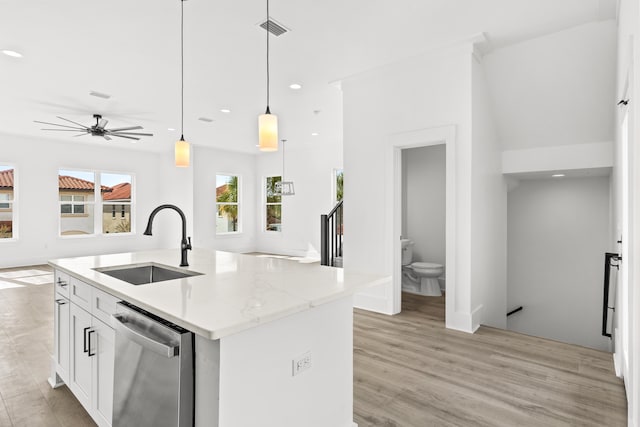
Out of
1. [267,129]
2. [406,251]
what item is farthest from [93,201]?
[267,129]

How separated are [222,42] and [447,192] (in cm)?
280

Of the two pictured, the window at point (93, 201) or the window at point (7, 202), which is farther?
the window at point (93, 201)

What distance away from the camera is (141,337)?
4.75ft

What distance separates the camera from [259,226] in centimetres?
1052

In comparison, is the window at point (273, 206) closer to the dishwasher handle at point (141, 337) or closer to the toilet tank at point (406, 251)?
the toilet tank at point (406, 251)

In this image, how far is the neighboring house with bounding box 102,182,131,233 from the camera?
9.05 m

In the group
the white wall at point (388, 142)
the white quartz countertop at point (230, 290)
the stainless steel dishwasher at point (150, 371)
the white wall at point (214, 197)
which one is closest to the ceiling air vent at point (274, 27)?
the white wall at point (388, 142)

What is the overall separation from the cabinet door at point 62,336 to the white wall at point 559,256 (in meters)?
5.61

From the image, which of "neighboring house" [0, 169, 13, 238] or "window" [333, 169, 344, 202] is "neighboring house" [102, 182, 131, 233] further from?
"window" [333, 169, 344, 202]

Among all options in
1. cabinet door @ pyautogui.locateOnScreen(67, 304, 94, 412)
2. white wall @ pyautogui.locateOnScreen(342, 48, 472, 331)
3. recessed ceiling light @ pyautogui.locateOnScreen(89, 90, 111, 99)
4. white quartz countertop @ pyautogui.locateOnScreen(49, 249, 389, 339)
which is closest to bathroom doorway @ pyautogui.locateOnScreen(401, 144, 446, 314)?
white wall @ pyautogui.locateOnScreen(342, 48, 472, 331)

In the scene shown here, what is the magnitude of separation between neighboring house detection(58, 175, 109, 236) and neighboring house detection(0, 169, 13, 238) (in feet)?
2.88

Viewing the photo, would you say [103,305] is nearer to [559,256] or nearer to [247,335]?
[247,335]

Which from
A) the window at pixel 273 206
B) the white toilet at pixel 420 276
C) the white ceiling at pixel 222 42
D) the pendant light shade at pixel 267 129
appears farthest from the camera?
the window at pixel 273 206

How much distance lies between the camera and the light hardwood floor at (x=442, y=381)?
7.09ft
